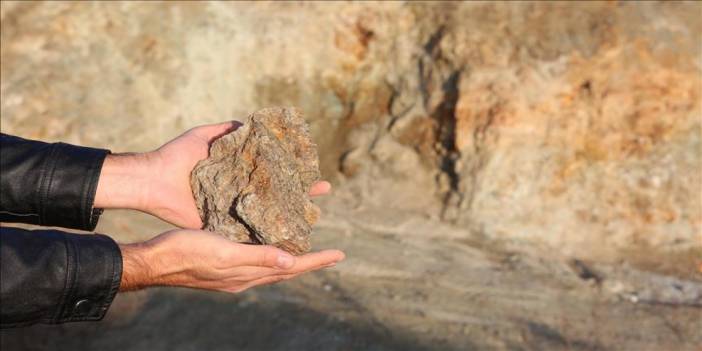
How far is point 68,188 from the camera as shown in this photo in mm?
2307

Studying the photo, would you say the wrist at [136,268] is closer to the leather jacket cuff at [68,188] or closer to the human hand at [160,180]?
the leather jacket cuff at [68,188]

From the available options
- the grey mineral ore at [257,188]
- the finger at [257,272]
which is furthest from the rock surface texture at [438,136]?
the finger at [257,272]

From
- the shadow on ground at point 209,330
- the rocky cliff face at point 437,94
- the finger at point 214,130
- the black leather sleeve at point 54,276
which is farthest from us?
the rocky cliff face at point 437,94

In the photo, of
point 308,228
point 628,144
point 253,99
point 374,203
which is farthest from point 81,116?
point 628,144

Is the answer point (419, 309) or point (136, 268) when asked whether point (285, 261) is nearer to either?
point (136, 268)

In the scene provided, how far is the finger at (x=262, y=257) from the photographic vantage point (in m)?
2.21

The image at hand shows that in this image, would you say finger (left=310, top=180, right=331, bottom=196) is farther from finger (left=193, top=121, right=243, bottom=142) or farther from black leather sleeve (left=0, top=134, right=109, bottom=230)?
black leather sleeve (left=0, top=134, right=109, bottom=230)

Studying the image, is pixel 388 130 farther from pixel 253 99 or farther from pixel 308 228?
pixel 308 228

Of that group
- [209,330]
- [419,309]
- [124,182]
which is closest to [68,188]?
[124,182]

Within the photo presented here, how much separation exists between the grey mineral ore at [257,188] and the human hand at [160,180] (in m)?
0.06

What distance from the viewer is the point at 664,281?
388cm

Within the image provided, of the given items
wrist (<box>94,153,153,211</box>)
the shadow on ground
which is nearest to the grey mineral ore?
wrist (<box>94,153,153,211</box>)

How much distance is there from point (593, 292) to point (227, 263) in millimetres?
2213

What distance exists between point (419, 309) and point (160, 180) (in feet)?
4.72
